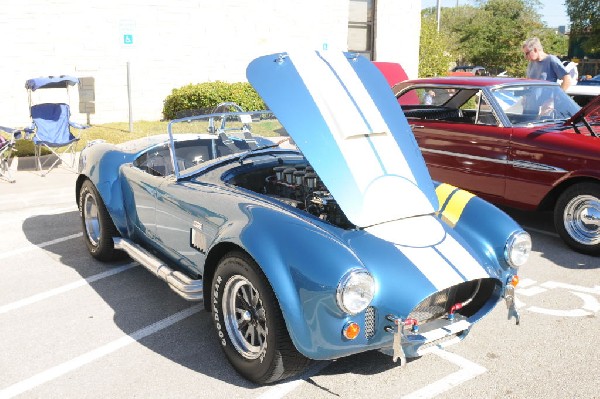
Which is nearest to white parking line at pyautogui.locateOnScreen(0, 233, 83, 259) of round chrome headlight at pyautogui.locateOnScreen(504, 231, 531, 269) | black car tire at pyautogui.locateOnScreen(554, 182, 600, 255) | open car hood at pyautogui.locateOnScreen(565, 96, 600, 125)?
round chrome headlight at pyautogui.locateOnScreen(504, 231, 531, 269)

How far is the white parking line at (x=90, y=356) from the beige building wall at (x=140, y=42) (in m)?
8.59

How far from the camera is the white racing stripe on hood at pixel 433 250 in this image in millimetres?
3131

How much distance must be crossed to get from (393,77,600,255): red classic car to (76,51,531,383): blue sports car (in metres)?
2.12

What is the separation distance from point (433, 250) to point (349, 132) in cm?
93

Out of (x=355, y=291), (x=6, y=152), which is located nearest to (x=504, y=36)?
(x=6, y=152)

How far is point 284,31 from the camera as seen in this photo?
1600 cm

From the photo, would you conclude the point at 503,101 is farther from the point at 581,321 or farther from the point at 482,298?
the point at 482,298

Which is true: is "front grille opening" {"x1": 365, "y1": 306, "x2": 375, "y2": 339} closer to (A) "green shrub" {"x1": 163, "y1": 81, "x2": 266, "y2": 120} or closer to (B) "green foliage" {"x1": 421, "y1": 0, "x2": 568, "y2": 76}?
(A) "green shrub" {"x1": 163, "y1": 81, "x2": 266, "y2": 120}

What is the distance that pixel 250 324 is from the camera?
3316 mm

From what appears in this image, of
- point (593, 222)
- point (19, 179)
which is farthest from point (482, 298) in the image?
point (19, 179)

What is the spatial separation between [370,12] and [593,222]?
43.7ft

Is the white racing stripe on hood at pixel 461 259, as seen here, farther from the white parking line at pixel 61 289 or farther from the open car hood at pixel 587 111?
the open car hood at pixel 587 111

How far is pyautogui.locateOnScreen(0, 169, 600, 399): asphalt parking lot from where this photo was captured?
3.28m

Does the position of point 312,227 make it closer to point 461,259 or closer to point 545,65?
point 461,259
